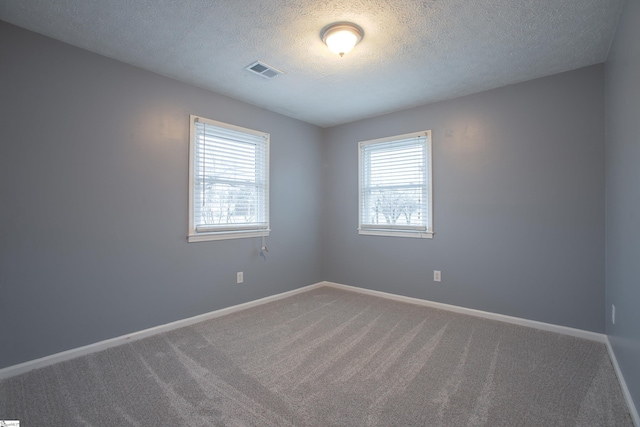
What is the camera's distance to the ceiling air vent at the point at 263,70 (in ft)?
8.96

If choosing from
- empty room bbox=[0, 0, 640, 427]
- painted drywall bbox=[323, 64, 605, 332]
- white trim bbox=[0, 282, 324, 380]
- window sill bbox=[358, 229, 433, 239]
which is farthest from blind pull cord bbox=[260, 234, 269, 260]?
painted drywall bbox=[323, 64, 605, 332]

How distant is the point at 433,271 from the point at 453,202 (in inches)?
33.8

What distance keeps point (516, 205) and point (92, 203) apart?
395 centimetres

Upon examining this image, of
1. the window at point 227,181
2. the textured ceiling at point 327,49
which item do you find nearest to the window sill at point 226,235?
the window at point 227,181

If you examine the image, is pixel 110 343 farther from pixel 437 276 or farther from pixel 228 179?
pixel 437 276

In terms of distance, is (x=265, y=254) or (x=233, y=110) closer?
(x=233, y=110)

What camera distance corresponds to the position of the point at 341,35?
2.17 metres

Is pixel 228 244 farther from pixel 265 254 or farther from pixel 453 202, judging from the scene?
pixel 453 202

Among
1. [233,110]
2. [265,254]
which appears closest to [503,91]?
[233,110]

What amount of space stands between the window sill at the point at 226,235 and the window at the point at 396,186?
1.44 meters

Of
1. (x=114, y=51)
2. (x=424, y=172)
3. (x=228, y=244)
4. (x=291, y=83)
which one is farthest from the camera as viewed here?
(x=424, y=172)

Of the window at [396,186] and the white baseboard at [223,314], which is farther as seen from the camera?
the window at [396,186]

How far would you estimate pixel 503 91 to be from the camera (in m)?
3.18

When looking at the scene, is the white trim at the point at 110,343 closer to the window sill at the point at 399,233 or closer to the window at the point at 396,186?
the window sill at the point at 399,233
